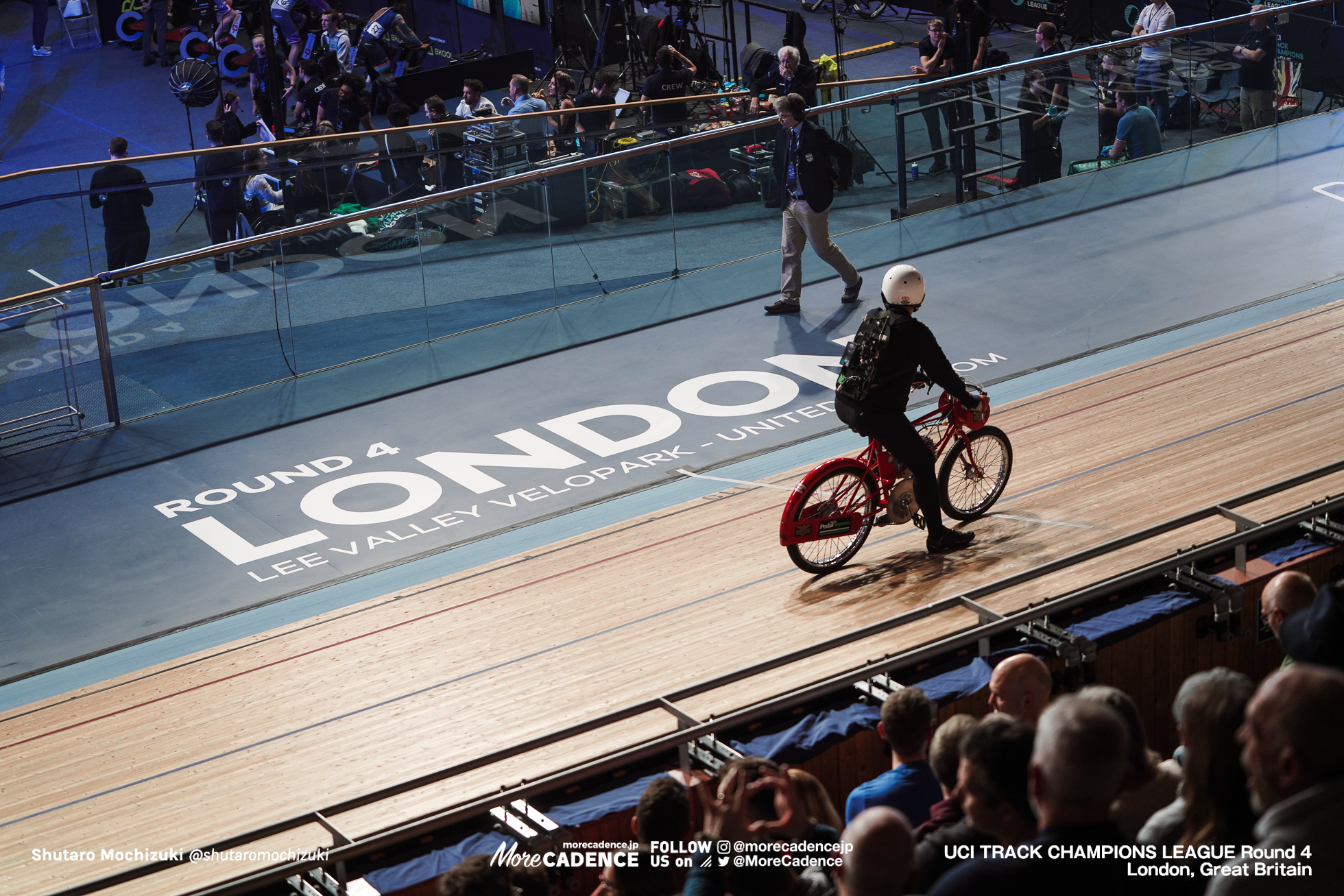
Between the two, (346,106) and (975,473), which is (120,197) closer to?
(346,106)

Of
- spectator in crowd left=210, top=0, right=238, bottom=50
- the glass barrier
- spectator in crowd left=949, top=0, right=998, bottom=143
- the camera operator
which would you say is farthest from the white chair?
spectator in crowd left=949, top=0, right=998, bottom=143

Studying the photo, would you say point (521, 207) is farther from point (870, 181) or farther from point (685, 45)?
point (685, 45)

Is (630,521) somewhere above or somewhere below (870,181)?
below

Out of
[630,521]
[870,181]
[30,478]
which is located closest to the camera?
[630,521]

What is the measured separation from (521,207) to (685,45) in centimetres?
811

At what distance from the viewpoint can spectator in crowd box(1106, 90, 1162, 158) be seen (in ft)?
48.1

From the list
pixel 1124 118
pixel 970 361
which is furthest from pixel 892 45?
pixel 970 361

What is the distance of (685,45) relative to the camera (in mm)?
19766

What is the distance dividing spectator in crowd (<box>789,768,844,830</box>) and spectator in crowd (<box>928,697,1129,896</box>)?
1.14 m

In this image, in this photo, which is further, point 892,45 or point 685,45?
point 892,45

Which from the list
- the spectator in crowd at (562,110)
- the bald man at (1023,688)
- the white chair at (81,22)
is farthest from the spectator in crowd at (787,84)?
the white chair at (81,22)

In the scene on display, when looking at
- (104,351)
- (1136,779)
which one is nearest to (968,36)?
→ (104,351)

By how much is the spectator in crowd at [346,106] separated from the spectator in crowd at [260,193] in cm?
247

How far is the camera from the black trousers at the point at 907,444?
727cm
